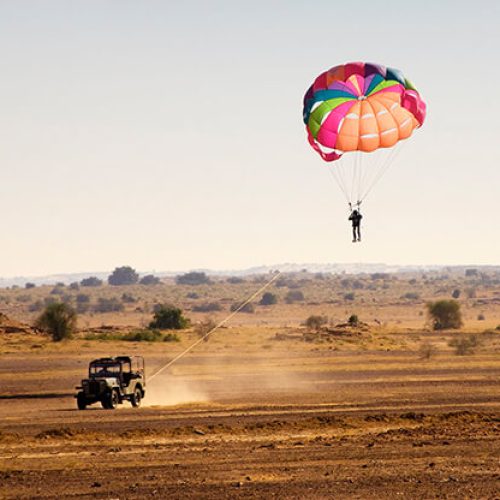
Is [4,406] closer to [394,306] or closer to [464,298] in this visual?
[394,306]

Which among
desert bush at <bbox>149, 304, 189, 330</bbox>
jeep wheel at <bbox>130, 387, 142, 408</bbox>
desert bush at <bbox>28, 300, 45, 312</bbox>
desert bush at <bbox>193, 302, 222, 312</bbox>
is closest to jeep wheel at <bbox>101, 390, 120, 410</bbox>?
jeep wheel at <bbox>130, 387, 142, 408</bbox>

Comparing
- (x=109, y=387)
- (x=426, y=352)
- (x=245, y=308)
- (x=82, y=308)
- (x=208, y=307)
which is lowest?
(x=426, y=352)

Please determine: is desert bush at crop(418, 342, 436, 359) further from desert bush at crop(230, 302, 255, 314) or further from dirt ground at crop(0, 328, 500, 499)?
desert bush at crop(230, 302, 255, 314)

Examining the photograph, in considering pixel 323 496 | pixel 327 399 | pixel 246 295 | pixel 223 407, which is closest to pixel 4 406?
pixel 223 407

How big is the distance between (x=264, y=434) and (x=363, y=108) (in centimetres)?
1462

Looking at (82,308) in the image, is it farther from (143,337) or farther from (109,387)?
(109,387)

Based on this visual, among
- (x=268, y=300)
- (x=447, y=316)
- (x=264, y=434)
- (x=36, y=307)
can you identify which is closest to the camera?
(x=264, y=434)

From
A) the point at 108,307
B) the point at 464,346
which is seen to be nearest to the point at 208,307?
the point at 108,307

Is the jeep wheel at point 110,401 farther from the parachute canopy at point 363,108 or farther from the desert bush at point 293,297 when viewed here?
the desert bush at point 293,297

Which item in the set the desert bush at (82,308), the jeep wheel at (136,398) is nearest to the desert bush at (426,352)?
the jeep wheel at (136,398)

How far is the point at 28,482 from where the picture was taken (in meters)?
22.9

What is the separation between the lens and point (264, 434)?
29.6 m

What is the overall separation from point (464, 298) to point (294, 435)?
141 meters

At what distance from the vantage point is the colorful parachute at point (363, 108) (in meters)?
39.3
